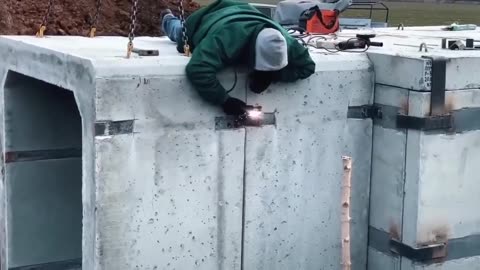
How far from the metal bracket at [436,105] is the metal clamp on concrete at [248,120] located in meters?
1.03

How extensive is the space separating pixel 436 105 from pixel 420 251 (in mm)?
1065

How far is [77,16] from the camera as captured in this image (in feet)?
55.9

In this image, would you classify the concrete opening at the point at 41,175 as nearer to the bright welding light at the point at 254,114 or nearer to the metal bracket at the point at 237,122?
the metal bracket at the point at 237,122

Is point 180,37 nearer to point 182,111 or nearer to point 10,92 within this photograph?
point 182,111

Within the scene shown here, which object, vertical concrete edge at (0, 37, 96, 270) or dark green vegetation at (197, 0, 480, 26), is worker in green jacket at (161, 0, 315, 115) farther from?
dark green vegetation at (197, 0, 480, 26)

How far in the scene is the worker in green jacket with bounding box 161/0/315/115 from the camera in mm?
5922

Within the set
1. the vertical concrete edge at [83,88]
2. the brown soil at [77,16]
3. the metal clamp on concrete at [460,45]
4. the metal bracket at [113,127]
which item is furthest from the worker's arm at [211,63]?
the brown soil at [77,16]

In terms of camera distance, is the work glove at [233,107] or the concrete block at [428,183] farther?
the concrete block at [428,183]

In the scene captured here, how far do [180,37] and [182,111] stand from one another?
90cm

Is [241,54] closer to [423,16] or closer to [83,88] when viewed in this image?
[83,88]

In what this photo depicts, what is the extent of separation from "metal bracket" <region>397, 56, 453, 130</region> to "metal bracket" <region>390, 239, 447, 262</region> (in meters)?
0.87

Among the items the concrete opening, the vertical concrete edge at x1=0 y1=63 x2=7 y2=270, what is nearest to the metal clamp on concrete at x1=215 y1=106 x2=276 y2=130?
the concrete opening

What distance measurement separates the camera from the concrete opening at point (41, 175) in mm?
7172

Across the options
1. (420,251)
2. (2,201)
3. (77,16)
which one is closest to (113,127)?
(2,201)
